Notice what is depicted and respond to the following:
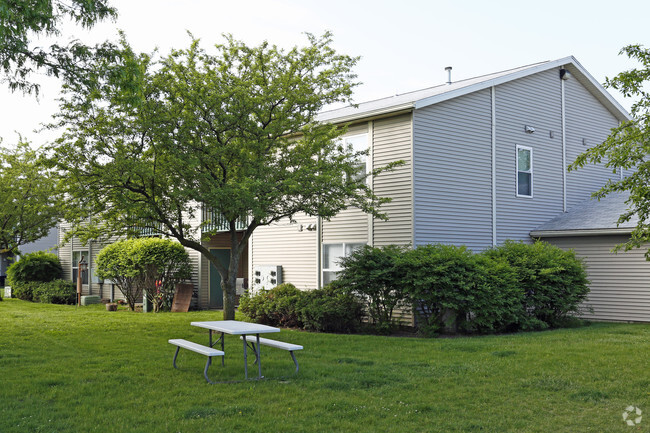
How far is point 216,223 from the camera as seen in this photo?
47.7ft

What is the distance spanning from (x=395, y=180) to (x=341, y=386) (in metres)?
7.98

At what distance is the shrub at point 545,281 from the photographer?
14.1 m

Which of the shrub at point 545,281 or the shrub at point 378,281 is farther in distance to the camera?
the shrub at point 545,281

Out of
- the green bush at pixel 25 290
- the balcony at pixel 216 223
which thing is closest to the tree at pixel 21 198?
the green bush at pixel 25 290

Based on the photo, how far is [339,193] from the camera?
1298cm

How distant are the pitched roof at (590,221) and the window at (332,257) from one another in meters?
5.44

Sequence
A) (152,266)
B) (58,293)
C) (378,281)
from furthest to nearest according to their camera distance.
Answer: (58,293), (152,266), (378,281)

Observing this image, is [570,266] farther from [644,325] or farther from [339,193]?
[339,193]

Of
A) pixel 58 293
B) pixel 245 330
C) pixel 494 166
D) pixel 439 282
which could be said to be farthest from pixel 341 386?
pixel 58 293

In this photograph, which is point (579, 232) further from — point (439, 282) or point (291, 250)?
point (291, 250)

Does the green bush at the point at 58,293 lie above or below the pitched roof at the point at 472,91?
below

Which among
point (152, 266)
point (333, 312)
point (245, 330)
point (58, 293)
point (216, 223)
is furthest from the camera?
point (58, 293)

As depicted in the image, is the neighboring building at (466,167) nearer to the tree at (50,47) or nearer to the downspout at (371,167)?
the downspout at (371,167)

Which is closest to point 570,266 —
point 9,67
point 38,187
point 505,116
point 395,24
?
point 505,116
